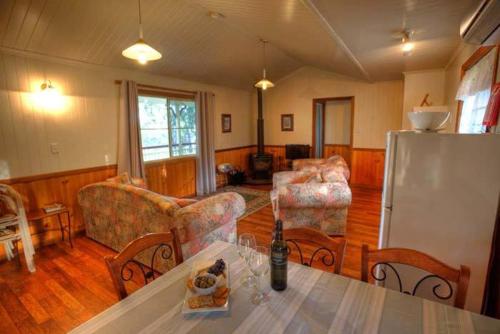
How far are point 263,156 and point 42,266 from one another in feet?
16.1

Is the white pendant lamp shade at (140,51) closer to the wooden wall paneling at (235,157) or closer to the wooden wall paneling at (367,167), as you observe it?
the wooden wall paneling at (235,157)

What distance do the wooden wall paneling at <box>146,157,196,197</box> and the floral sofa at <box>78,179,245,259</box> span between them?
148 centimetres

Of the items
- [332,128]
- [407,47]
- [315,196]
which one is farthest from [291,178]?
[332,128]

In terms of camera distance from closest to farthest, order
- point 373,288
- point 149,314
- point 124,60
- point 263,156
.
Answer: point 149,314 → point 373,288 → point 124,60 → point 263,156

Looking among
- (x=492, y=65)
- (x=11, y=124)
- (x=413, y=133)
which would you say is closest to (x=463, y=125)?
(x=492, y=65)

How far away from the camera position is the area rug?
4593 mm

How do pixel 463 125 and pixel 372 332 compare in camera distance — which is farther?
pixel 463 125

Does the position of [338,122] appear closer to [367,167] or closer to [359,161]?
[359,161]

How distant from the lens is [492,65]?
2.19 metres

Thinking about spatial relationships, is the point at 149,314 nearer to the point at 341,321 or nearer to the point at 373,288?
the point at 341,321

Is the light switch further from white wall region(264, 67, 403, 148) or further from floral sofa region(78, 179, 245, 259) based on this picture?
white wall region(264, 67, 403, 148)

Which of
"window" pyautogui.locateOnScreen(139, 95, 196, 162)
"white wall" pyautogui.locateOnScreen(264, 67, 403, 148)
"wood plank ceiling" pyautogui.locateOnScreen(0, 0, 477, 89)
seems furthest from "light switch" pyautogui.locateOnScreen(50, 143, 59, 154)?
"white wall" pyautogui.locateOnScreen(264, 67, 403, 148)

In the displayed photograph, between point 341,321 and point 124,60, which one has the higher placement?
point 124,60

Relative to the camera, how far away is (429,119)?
1677 millimetres
